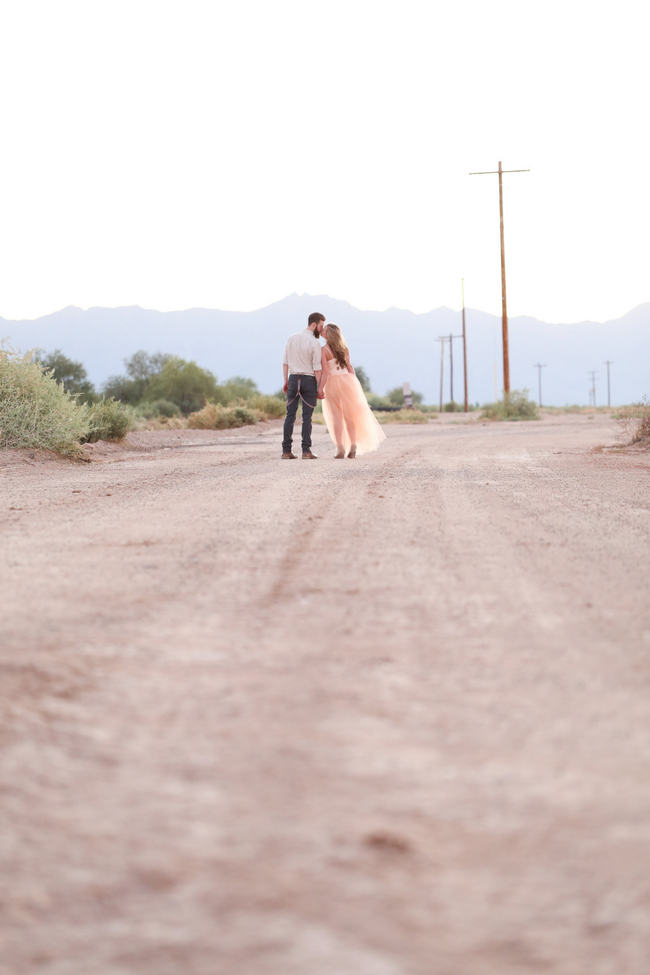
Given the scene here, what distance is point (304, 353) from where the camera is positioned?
14102mm

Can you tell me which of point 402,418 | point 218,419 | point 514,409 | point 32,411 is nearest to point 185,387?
point 402,418

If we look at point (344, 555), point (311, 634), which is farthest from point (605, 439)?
point (311, 634)

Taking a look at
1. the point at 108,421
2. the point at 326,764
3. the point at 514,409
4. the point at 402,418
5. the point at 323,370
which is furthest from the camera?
the point at 514,409

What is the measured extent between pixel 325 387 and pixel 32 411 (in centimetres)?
425

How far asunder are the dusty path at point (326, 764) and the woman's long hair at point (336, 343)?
923 centimetres

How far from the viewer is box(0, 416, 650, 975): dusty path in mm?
1678

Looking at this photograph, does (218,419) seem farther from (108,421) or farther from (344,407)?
(344,407)

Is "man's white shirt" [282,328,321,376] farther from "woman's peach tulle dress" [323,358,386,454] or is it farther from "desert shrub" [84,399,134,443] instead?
"desert shrub" [84,399,134,443]

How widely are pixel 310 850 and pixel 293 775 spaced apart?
333 millimetres

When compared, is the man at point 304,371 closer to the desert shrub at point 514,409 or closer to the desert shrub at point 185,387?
the desert shrub at point 514,409

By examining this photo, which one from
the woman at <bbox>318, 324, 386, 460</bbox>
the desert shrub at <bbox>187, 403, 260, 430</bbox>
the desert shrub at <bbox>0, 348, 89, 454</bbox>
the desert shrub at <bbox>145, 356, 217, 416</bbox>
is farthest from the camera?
the desert shrub at <bbox>145, 356, 217, 416</bbox>

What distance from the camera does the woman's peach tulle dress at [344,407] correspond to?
573 inches

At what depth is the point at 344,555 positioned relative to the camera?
17.1ft

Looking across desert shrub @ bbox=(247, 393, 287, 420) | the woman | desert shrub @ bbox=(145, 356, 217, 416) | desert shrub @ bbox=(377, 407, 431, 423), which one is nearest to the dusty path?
the woman
